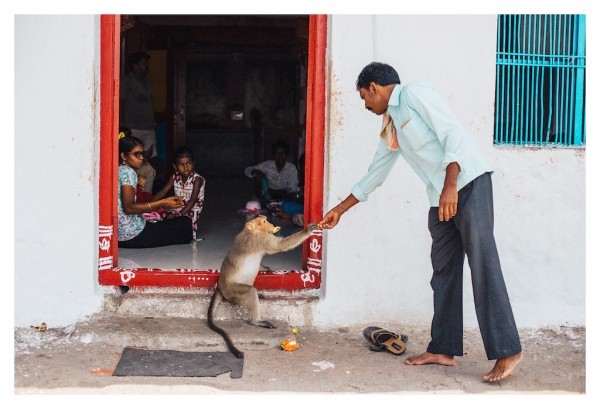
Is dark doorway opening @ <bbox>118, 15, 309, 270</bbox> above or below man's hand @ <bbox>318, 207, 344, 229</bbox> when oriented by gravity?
above

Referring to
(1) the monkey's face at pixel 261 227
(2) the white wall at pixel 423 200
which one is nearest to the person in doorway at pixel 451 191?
(2) the white wall at pixel 423 200

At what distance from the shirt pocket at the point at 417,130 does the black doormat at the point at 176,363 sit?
173 cm

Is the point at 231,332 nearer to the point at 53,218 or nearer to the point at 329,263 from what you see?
the point at 329,263

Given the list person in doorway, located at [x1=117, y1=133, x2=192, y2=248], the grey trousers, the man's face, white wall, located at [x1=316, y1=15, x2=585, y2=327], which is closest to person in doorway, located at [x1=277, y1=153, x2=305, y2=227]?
person in doorway, located at [x1=117, y1=133, x2=192, y2=248]

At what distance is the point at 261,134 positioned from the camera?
43.3 ft

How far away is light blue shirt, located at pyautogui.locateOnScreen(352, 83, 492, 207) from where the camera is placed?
4059 millimetres

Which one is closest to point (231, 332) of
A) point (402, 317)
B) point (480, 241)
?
point (402, 317)

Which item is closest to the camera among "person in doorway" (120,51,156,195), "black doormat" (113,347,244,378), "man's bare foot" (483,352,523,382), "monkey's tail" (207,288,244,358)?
"man's bare foot" (483,352,523,382)

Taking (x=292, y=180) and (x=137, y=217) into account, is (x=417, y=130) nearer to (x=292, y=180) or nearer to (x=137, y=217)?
(x=137, y=217)

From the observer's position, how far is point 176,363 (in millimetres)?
4727

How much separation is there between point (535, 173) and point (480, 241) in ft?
4.84

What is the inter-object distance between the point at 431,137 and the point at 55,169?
8.70ft

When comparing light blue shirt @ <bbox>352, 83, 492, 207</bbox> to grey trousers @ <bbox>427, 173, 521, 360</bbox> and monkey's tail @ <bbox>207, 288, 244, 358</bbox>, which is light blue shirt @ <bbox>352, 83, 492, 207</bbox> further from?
monkey's tail @ <bbox>207, 288, 244, 358</bbox>

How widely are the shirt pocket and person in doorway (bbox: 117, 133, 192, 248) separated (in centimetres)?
261
